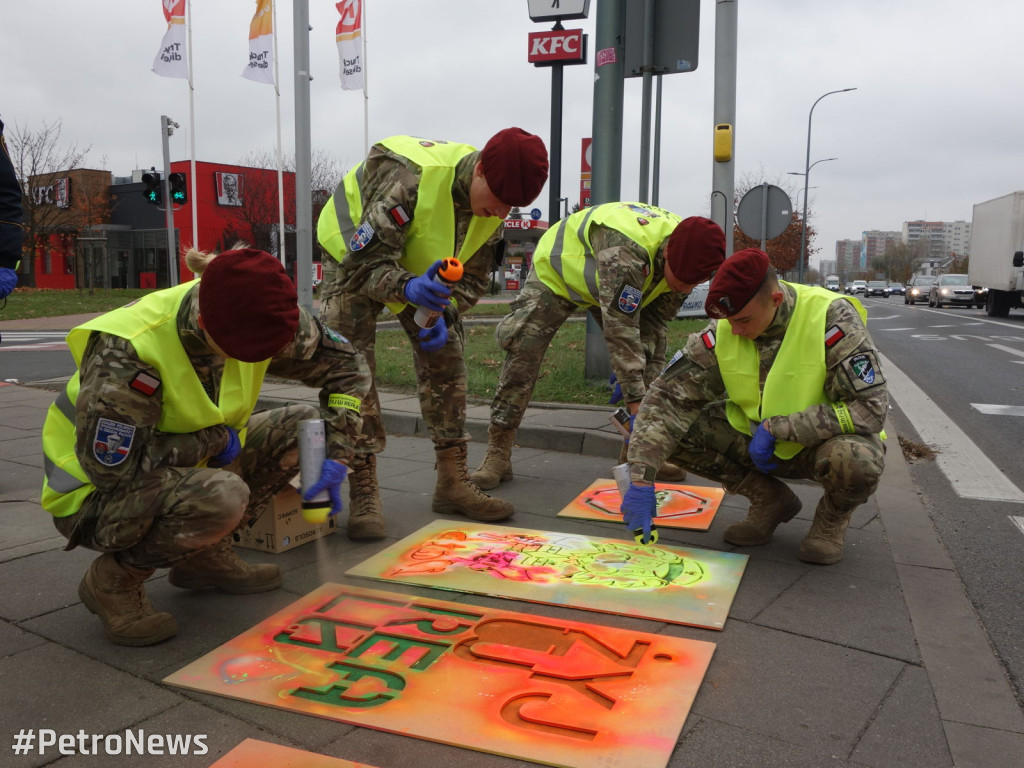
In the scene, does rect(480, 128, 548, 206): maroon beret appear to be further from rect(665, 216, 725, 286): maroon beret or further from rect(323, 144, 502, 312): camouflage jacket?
rect(665, 216, 725, 286): maroon beret

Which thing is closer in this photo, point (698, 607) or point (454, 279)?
point (698, 607)

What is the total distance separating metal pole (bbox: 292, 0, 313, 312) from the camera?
10.6 meters

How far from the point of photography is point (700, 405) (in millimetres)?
3637

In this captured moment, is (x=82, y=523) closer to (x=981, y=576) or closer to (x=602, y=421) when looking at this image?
(x=981, y=576)

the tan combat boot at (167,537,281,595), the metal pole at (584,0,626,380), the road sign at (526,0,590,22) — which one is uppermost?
the road sign at (526,0,590,22)

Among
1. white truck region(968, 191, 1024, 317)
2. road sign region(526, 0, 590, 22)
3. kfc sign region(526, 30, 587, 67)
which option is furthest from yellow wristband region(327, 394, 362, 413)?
white truck region(968, 191, 1024, 317)

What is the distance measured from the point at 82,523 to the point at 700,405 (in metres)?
2.40

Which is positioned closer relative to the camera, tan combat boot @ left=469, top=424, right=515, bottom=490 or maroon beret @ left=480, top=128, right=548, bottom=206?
maroon beret @ left=480, top=128, right=548, bottom=206

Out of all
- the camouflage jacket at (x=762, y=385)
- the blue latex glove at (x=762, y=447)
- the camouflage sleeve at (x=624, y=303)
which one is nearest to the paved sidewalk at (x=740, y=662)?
the blue latex glove at (x=762, y=447)

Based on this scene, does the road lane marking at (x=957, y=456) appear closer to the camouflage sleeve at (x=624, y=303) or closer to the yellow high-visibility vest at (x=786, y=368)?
the yellow high-visibility vest at (x=786, y=368)

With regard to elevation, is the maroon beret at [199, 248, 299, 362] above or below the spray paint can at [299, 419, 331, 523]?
above

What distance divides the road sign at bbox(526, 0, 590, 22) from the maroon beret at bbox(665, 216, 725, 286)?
803 cm

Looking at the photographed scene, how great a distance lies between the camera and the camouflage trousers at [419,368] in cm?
385

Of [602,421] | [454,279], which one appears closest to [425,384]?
[454,279]
